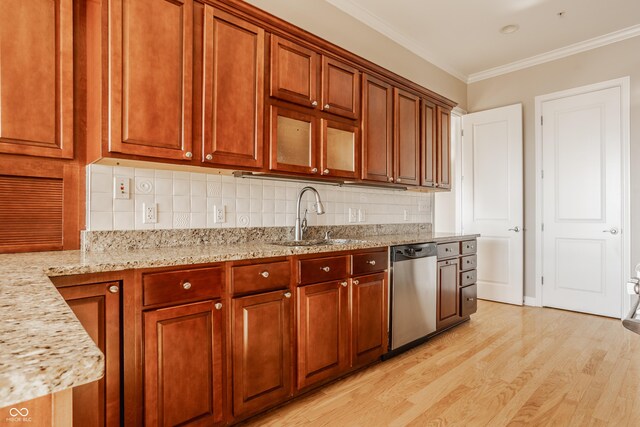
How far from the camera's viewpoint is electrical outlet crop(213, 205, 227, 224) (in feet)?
7.63

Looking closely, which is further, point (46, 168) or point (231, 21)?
point (231, 21)

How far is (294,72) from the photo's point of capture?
234 cm

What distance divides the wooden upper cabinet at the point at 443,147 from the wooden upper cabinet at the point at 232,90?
2101 mm

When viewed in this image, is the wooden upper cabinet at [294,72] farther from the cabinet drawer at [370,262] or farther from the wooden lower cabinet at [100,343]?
the wooden lower cabinet at [100,343]

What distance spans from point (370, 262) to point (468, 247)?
1.49 meters

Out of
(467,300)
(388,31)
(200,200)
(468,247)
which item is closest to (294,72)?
(200,200)

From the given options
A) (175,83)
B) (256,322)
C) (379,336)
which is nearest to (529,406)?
(379,336)

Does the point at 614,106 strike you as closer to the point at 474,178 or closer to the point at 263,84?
the point at 474,178

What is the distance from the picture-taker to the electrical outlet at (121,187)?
196 centimetres

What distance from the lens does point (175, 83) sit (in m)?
1.84

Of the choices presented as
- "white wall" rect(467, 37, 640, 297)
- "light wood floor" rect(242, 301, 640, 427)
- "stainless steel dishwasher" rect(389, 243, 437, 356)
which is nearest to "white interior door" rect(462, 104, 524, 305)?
"white wall" rect(467, 37, 640, 297)

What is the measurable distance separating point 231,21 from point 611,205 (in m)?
3.92

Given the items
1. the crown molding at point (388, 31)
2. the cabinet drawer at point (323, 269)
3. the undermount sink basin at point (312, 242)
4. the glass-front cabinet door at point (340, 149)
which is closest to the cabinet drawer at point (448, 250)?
the undermount sink basin at point (312, 242)

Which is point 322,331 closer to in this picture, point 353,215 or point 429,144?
point 353,215
